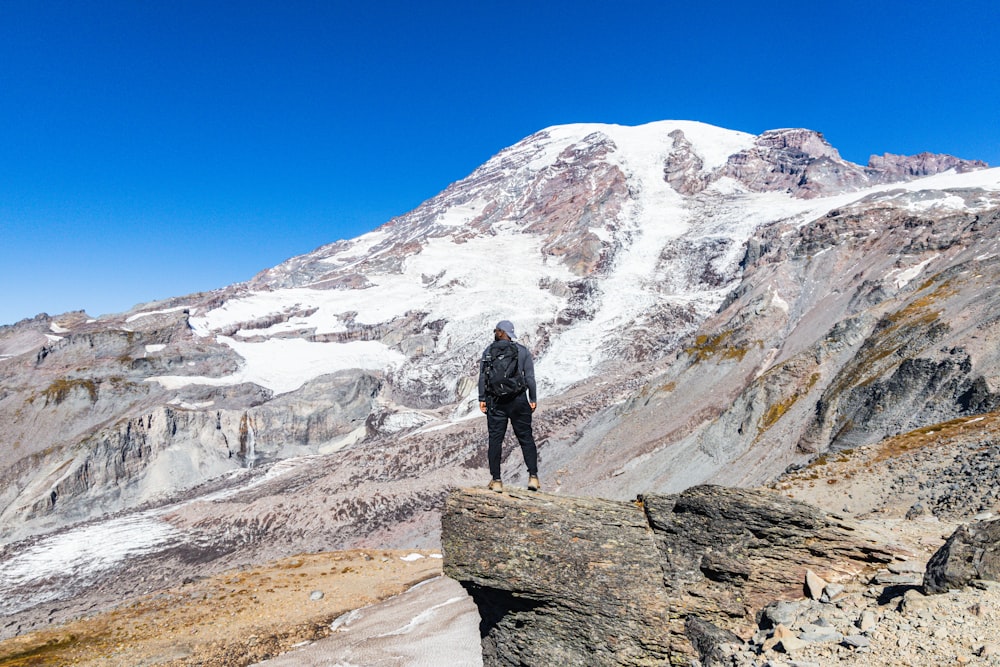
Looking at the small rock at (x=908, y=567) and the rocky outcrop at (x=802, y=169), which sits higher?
the rocky outcrop at (x=802, y=169)

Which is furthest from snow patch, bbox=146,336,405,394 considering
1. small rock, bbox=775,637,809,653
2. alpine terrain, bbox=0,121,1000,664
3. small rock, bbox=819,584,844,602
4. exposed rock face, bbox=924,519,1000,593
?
exposed rock face, bbox=924,519,1000,593

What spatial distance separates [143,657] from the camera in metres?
17.0

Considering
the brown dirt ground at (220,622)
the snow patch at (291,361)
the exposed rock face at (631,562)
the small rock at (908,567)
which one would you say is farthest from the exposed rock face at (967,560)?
the snow patch at (291,361)

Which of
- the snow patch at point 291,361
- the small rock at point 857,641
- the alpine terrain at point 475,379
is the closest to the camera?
the small rock at point 857,641

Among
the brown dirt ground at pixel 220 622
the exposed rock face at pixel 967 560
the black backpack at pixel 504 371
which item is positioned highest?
the black backpack at pixel 504 371

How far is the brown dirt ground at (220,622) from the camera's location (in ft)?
56.8

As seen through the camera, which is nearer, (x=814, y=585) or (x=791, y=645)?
(x=791, y=645)

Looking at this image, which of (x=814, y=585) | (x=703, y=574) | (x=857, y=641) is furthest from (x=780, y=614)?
(x=857, y=641)

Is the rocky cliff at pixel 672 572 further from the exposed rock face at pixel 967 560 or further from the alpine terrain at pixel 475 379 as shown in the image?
the alpine terrain at pixel 475 379

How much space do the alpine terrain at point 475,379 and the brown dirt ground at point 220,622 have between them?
67 centimetres

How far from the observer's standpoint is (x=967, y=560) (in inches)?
246

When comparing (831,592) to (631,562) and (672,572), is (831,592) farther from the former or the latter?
(631,562)

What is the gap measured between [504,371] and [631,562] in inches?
143

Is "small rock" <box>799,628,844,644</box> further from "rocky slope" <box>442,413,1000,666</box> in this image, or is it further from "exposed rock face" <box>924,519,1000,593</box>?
"exposed rock face" <box>924,519,1000,593</box>
